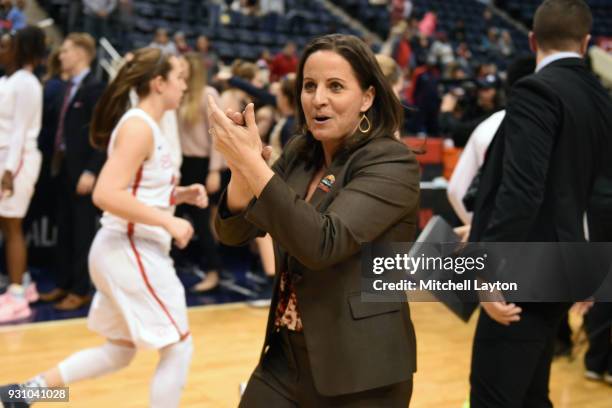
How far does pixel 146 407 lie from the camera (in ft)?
11.6

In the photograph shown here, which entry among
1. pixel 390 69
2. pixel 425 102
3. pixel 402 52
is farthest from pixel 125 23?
pixel 390 69

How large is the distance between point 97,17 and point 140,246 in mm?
7457

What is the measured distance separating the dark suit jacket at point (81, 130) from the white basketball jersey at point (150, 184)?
2275 mm

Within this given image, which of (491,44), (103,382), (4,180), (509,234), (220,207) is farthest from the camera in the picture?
(491,44)

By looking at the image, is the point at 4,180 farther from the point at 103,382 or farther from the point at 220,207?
the point at 220,207

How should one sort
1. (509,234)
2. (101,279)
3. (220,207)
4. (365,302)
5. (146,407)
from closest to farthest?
(365,302)
(220,207)
(509,234)
(101,279)
(146,407)

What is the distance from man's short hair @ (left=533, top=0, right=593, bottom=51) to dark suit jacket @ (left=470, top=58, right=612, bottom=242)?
0.07 metres

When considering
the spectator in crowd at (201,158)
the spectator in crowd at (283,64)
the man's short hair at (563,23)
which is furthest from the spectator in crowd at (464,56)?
the man's short hair at (563,23)

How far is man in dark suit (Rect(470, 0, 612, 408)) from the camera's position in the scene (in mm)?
2254

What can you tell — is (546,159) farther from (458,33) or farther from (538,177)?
(458,33)

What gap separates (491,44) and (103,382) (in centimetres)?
1617

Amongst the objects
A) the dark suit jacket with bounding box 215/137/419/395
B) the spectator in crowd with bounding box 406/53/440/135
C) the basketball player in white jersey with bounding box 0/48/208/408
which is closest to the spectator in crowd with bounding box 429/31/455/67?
the spectator in crowd with bounding box 406/53/440/135

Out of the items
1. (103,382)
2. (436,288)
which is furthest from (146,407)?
(436,288)

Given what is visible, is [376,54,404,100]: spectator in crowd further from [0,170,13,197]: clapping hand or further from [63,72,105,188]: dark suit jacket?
[0,170,13,197]: clapping hand
